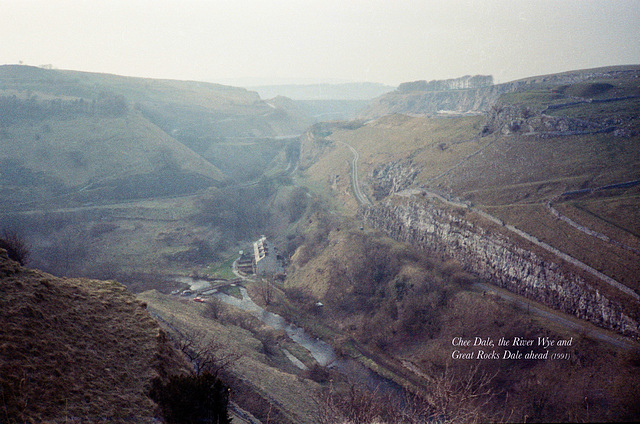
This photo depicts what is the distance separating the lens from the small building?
62.7m

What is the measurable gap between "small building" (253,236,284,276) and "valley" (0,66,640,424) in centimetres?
121

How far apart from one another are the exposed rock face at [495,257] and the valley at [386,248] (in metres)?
0.20

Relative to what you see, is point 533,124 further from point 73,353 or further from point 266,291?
point 73,353

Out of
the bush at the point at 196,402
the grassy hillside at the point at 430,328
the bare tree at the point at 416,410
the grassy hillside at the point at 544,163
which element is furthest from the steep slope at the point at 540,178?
the bush at the point at 196,402

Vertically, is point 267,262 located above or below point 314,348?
above

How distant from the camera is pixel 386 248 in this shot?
180 feet

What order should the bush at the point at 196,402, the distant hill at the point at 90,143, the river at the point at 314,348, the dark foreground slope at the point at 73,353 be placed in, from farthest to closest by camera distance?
the distant hill at the point at 90,143
the river at the point at 314,348
the bush at the point at 196,402
the dark foreground slope at the point at 73,353

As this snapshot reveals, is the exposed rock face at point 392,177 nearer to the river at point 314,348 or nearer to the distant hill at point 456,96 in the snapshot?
the river at point 314,348

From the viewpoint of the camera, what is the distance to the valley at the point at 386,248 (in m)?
30.7

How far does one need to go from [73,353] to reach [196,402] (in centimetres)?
638

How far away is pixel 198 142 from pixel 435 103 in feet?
329

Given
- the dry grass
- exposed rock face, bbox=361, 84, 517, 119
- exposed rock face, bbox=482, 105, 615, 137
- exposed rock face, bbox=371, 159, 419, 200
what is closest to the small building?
the dry grass

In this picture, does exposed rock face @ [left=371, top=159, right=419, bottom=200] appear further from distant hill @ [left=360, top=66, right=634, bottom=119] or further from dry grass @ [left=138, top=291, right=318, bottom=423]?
distant hill @ [left=360, top=66, right=634, bottom=119]

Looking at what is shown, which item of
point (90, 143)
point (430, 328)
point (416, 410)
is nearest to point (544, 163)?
A: point (430, 328)
